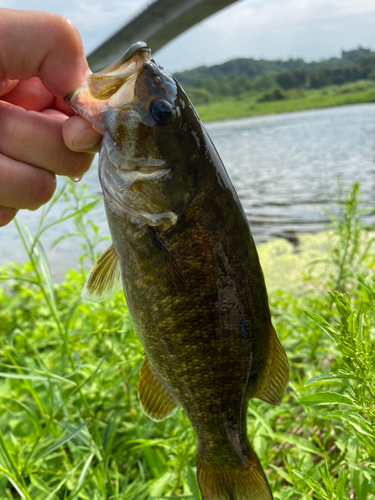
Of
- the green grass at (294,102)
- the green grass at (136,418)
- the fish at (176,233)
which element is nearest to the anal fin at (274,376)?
the fish at (176,233)

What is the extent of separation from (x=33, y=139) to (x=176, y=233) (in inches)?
28.7

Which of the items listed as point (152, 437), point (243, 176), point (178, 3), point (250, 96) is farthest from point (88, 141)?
point (250, 96)

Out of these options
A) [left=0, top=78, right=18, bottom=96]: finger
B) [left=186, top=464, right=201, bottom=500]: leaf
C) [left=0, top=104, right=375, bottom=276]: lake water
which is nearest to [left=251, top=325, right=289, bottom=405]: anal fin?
[left=186, top=464, right=201, bottom=500]: leaf

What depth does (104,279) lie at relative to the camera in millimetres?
1650

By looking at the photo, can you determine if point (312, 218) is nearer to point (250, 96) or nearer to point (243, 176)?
point (243, 176)

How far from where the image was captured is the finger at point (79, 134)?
1.51m

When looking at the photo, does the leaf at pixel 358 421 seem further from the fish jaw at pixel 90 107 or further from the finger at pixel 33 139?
the finger at pixel 33 139

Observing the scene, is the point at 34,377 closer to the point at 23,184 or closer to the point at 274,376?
the point at 23,184

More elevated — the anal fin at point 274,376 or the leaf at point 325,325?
the leaf at point 325,325

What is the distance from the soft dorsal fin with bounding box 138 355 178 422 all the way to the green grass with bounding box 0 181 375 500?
270 millimetres

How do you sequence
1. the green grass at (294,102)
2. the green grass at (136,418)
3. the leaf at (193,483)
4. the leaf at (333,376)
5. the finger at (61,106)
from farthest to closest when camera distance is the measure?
the green grass at (294,102), the finger at (61,106), the leaf at (193,483), the green grass at (136,418), the leaf at (333,376)

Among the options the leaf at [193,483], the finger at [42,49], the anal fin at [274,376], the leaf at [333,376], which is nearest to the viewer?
the leaf at [333,376]

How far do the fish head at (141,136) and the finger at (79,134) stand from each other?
42 millimetres

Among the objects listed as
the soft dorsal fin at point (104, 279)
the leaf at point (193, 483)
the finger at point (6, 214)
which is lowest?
the leaf at point (193, 483)
